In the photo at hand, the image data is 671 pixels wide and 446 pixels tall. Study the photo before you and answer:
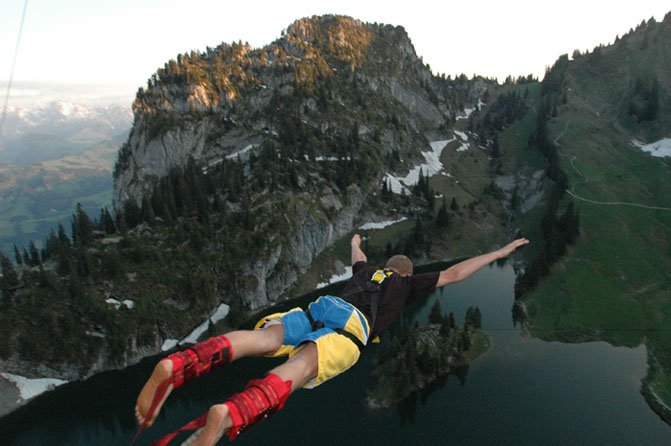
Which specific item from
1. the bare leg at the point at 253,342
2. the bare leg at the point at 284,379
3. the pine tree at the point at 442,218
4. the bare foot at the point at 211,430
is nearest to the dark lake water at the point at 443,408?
the bare leg at the point at 253,342

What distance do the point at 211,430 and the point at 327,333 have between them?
2.87 m

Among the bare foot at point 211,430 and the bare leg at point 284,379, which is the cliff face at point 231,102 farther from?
the bare foot at point 211,430

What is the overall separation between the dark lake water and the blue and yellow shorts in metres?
45.9

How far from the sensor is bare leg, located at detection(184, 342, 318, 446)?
4777 millimetres

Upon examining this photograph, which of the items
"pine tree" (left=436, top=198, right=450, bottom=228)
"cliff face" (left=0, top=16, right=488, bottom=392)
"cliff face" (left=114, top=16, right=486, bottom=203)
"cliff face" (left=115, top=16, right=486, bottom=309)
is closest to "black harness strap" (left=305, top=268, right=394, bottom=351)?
"cliff face" (left=0, top=16, right=488, bottom=392)

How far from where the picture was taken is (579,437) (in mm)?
46500

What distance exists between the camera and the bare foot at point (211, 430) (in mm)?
4750

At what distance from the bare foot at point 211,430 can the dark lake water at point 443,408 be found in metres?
48.1

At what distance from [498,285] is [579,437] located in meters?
53.4

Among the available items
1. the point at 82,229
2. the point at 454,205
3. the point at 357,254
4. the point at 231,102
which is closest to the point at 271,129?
the point at 231,102

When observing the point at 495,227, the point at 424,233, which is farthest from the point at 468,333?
the point at 495,227

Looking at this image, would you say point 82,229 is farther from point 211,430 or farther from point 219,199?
point 211,430

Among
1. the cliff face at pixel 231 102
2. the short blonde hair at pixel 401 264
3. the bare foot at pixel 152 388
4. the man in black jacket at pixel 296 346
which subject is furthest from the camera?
the cliff face at pixel 231 102

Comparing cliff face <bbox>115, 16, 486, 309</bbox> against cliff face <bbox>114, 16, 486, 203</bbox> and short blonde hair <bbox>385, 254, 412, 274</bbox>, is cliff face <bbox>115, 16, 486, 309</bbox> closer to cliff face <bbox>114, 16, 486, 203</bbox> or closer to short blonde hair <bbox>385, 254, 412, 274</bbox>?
cliff face <bbox>114, 16, 486, 203</bbox>
